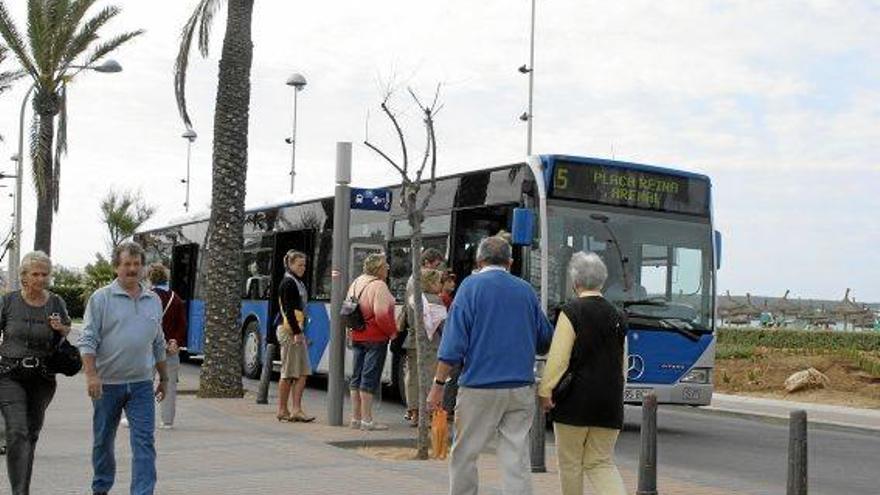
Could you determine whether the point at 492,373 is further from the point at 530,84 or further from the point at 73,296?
the point at 73,296

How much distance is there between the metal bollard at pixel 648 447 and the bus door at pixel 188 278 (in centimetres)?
1655

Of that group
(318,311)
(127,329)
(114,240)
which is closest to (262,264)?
(318,311)

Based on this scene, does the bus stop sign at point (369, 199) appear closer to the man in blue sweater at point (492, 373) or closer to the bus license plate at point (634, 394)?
the bus license plate at point (634, 394)

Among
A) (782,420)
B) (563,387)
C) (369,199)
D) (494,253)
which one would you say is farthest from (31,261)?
(782,420)

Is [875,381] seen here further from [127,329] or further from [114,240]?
[114,240]

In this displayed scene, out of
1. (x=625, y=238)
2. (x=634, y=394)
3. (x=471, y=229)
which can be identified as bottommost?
(x=634, y=394)

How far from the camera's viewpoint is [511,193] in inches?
554

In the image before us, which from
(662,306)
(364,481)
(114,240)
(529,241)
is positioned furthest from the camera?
(114,240)

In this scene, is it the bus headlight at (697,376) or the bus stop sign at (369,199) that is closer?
the bus stop sign at (369,199)

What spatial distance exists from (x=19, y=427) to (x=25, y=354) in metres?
0.46

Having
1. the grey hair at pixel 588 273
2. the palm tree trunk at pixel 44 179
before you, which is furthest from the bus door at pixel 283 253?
the grey hair at pixel 588 273

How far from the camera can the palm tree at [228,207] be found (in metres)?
16.7

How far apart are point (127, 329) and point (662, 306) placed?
782 centimetres

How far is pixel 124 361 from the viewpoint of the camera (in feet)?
24.6
